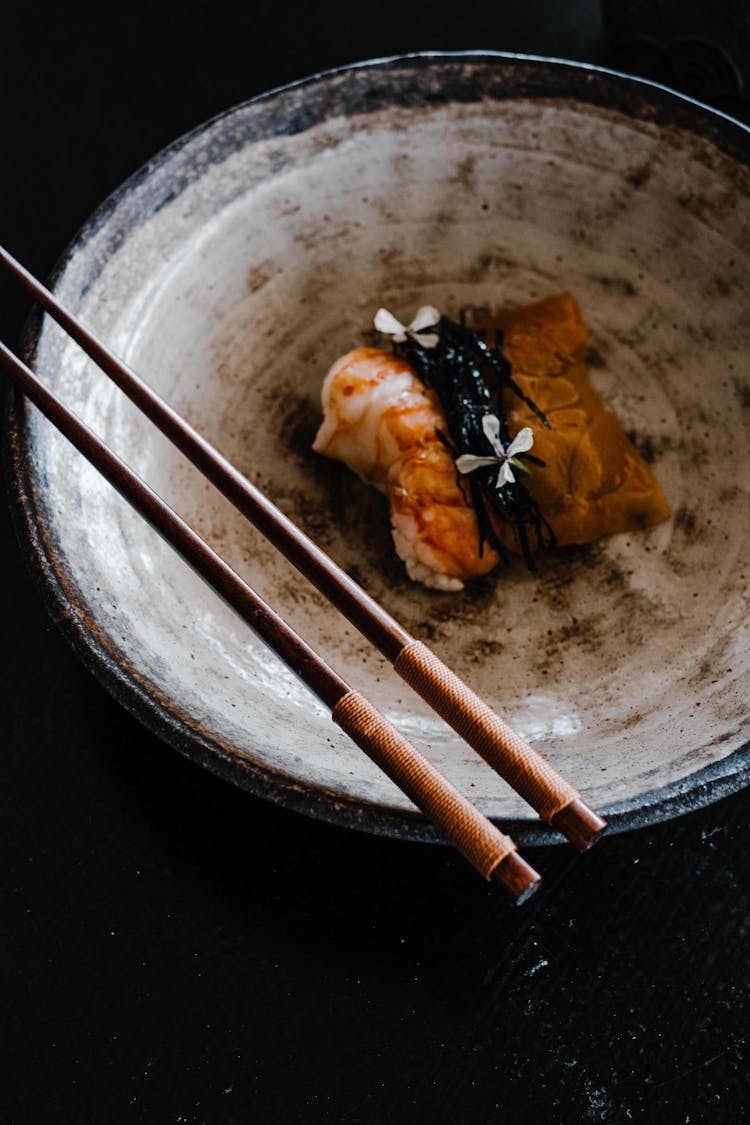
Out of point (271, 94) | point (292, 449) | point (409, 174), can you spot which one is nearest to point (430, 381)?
point (292, 449)

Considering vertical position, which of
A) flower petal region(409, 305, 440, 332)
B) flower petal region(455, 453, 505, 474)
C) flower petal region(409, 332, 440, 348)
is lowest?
flower petal region(455, 453, 505, 474)

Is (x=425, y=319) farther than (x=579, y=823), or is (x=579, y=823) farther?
(x=425, y=319)

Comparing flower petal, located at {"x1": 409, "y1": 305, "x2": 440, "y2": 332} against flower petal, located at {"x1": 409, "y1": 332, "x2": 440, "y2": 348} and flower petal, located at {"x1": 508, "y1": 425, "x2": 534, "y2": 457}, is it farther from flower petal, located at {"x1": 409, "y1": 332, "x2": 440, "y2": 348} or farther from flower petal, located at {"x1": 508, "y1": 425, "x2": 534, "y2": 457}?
flower petal, located at {"x1": 508, "y1": 425, "x2": 534, "y2": 457}

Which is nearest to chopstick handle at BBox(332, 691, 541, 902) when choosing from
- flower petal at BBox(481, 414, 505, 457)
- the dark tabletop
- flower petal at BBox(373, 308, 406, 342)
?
the dark tabletop

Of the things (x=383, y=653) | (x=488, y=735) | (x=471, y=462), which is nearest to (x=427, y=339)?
(x=471, y=462)

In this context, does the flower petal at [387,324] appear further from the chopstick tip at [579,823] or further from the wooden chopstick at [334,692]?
the chopstick tip at [579,823]

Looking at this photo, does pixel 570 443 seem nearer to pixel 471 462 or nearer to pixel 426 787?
pixel 471 462
